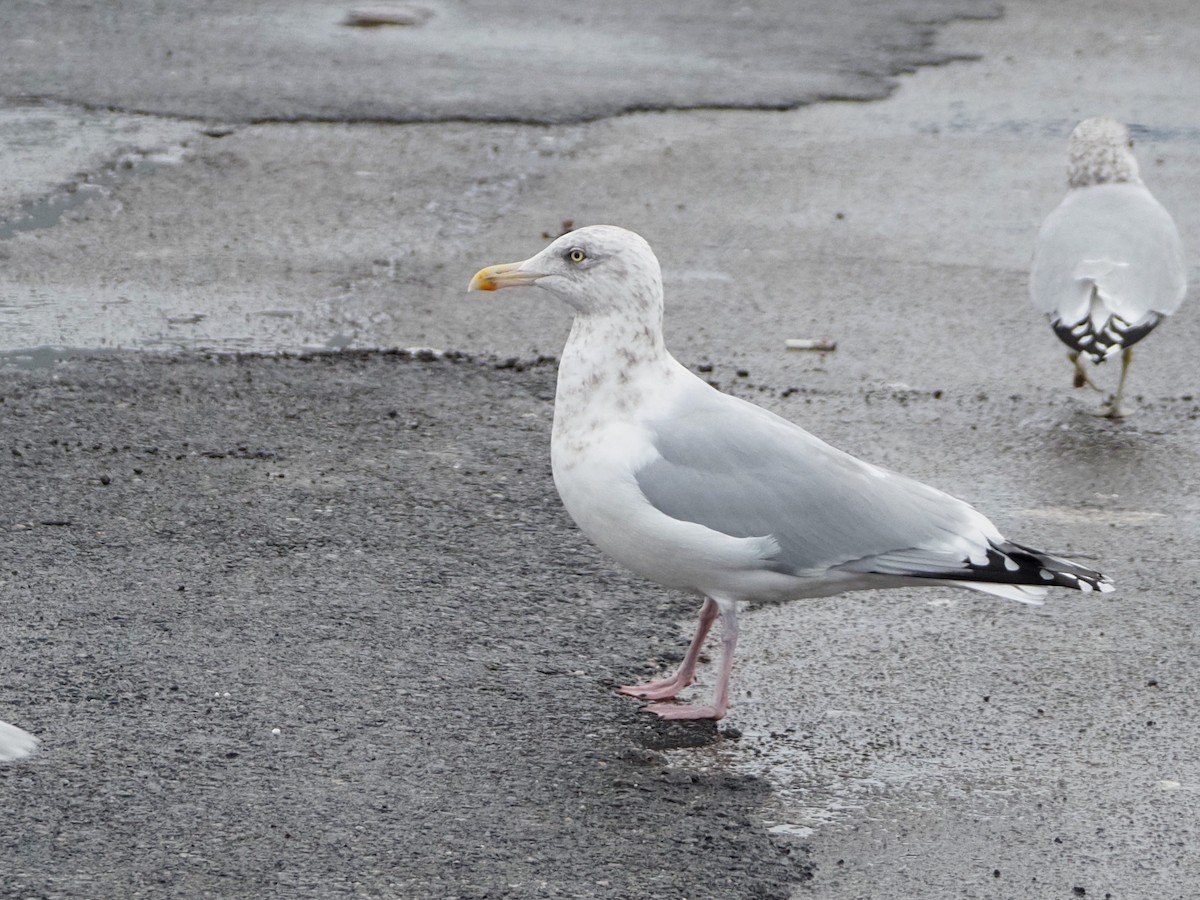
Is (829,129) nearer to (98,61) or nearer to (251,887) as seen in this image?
(98,61)

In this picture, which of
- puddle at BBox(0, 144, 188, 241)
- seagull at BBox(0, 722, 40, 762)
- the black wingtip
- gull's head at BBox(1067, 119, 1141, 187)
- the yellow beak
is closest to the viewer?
seagull at BBox(0, 722, 40, 762)

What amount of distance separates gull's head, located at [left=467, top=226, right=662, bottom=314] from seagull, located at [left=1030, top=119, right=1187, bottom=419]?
101 inches

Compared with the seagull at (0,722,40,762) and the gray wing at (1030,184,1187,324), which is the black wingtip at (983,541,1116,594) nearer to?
the seagull at (0,722,40,762)

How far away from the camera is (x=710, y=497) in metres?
A: 3.96

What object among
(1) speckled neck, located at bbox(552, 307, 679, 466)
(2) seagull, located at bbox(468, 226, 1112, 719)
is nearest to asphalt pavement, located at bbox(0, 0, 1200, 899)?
(2) seagull, located at bbox(468, 226, 1112, 719)

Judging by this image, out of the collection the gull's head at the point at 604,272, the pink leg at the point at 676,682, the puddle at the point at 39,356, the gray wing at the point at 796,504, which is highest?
the gull's head at the point at 604,272

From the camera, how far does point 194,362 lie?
6.25 m

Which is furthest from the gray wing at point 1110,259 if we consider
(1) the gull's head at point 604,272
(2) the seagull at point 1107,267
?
(1) the gull's head at point 604,272

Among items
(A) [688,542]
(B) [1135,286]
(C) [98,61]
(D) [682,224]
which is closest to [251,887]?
(A) [688,542]

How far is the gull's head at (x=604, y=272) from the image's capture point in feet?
13.6

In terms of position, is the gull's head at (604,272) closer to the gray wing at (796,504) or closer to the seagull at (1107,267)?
the gray wing at (796,504)

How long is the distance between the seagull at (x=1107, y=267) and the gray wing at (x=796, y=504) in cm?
234

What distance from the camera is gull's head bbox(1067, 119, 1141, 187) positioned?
6980 millimetres

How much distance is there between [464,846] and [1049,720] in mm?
1600
